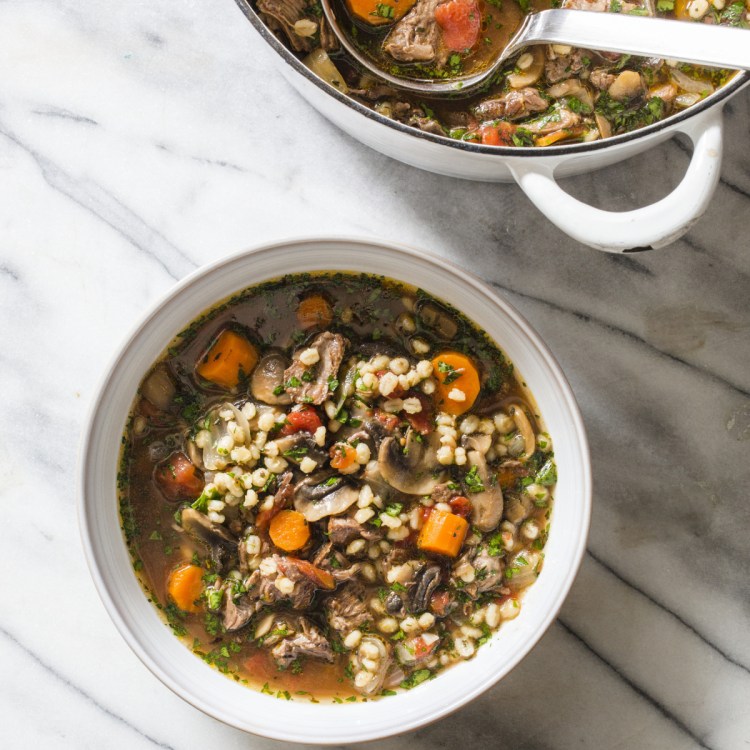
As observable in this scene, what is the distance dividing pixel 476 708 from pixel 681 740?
25.3 inches

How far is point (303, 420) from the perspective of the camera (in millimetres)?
2352

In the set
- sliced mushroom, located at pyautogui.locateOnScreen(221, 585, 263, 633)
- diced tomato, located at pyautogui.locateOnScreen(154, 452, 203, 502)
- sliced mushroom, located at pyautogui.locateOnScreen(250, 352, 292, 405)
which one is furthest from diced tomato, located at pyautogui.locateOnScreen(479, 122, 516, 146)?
sliced mushroom, located at pyautogui.locateOnScreen(221, 585, 263, 633)

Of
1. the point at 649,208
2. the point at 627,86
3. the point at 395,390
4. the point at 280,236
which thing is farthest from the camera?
the point at 280,236

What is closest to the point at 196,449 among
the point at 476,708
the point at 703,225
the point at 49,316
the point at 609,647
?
the point at 49,316

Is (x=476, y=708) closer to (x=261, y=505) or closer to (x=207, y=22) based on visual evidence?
(x=261, y=505)

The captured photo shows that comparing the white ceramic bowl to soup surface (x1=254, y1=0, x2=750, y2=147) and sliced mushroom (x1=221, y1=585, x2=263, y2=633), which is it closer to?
sliced mushroom (x1=221, y1=585, x2=263, y2=633)

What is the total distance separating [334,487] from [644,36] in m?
1.38

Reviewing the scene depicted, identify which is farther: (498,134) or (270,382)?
(270,382)

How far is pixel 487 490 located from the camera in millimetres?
2348

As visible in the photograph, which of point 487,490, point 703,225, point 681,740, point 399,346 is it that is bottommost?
point 681,740

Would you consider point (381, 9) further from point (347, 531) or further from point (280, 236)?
point (347, 531)

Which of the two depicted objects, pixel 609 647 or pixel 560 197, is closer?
pixel 560 197

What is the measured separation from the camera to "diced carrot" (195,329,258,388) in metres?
2.36

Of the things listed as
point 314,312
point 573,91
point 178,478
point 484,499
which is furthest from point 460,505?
point 573,91
